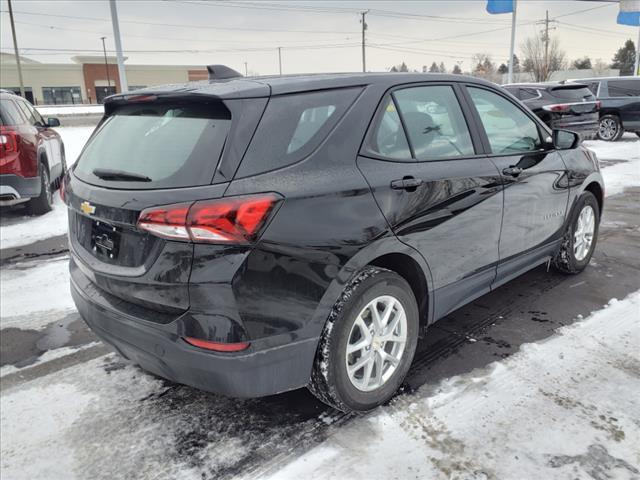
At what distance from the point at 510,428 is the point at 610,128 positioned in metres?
15.7

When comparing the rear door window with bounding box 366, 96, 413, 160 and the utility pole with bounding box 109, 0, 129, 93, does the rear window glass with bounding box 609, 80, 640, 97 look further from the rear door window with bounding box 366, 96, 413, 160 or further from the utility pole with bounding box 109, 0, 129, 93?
the rear door window with bounding box 366, 96, 413, 160

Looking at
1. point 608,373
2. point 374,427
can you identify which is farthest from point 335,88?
point 608,373

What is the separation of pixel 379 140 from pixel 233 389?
55.0 inches

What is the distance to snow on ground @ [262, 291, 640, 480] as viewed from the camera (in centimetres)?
233

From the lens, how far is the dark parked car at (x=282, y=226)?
2178 millimetres

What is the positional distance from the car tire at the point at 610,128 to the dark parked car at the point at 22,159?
14.6 meters

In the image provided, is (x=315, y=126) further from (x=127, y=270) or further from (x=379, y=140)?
(x=127, y=270)

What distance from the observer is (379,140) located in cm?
271

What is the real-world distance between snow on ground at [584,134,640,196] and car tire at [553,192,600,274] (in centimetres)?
433

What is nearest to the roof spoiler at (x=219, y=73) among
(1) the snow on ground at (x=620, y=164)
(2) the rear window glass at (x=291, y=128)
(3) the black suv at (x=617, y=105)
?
(2) the rear window glass at (x=291, y=128)

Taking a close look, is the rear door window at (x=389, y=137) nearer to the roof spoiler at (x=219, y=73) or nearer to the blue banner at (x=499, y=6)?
the roof spoiler at (x=219, y=73)

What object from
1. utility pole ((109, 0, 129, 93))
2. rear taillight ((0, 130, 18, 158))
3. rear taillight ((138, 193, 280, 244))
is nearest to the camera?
rear taillight ((138, 193, 280, 244))

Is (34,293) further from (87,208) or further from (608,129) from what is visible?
(608,129)

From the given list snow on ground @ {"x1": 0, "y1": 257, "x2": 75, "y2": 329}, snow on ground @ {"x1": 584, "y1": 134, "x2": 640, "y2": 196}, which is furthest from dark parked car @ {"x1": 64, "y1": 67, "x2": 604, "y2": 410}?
snow on ground @ {"x1": 584, "y1": 134, "x2": 640, "y2": 196}
